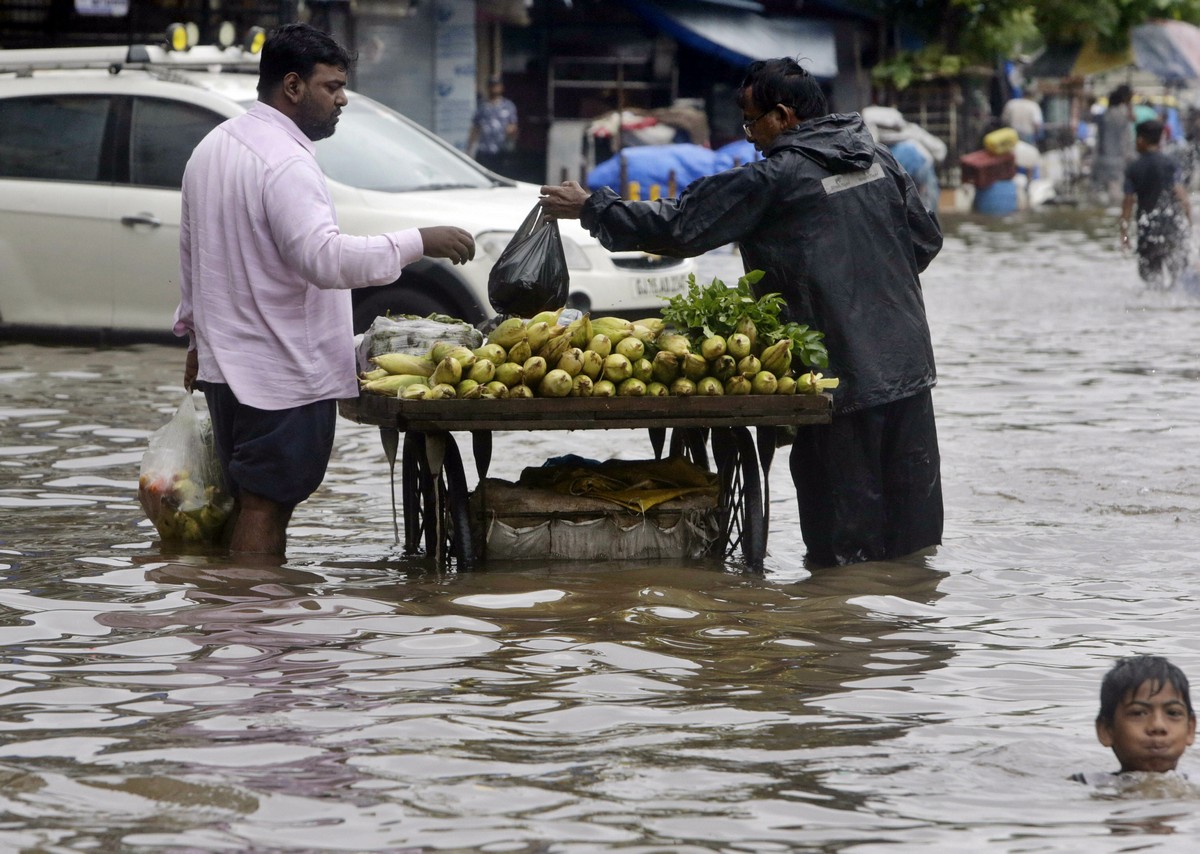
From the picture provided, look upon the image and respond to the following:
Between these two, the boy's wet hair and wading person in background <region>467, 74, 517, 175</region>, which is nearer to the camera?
the boy's wet hair

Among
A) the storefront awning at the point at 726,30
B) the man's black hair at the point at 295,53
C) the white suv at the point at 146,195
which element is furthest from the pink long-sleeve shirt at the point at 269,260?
the storefront awning at the point at 726,30

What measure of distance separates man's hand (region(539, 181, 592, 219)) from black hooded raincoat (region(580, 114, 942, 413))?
0.12 ft

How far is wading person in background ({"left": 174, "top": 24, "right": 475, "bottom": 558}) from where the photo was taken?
5.72 metres

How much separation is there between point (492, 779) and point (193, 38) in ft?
32.7

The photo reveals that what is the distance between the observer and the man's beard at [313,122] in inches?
231

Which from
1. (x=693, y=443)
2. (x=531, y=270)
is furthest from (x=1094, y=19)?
(x=531, y=270)

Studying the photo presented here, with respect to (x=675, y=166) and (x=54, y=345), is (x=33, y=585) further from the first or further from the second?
(x=675, y=166)

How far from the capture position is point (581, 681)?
5094 mm

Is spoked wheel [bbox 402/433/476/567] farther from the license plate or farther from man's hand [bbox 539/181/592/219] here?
the license plate

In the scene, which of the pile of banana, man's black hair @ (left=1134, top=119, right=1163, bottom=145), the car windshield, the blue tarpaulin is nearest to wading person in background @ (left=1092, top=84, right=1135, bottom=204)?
the blue tarpaulin

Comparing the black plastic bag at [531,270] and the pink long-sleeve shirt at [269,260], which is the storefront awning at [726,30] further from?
the pink long-sleeve shirt at [269,260]

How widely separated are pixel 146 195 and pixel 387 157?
156cm

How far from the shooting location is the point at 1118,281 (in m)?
19.1

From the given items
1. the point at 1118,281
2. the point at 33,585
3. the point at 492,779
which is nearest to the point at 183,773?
the point at 492,779
